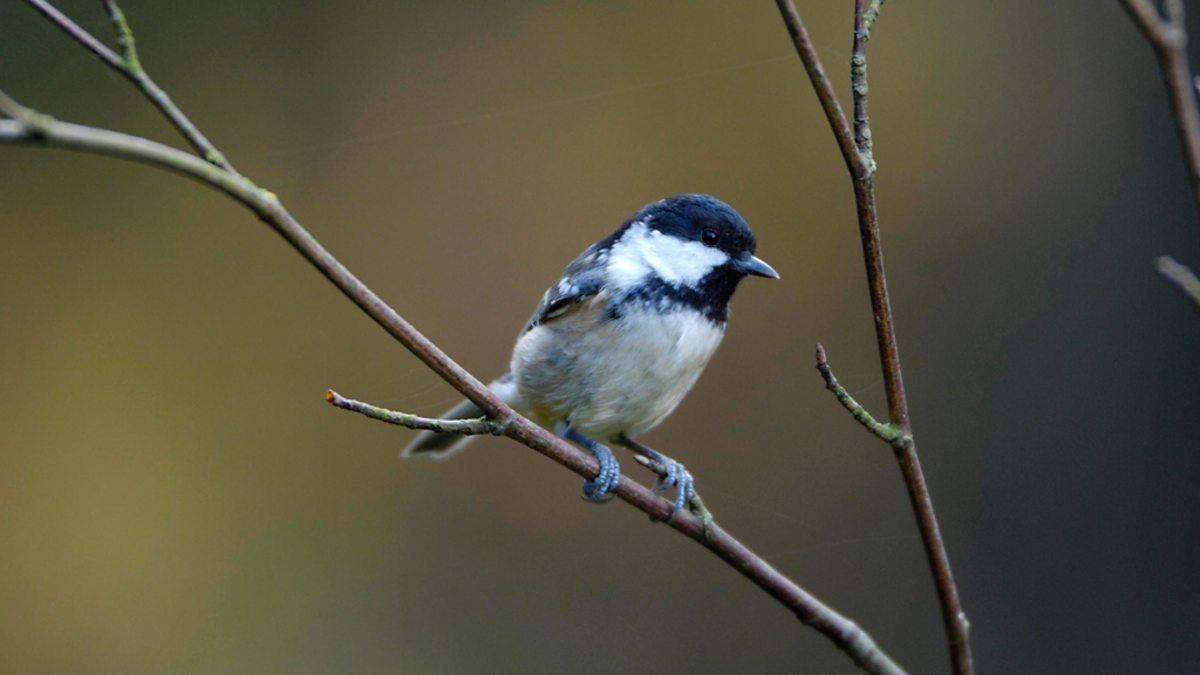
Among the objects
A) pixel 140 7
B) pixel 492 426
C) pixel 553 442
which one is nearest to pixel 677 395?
pixel 553 442

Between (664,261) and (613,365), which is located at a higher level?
(664,261)

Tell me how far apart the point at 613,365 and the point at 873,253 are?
1.18 meters

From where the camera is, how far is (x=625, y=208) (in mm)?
4070

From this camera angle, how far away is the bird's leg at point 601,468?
2049mm

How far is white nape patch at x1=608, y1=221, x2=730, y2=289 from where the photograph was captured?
249 cm

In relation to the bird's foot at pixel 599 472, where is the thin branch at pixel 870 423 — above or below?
above

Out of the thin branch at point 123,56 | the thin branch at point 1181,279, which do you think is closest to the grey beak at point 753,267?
the thin branch at point 1181,279

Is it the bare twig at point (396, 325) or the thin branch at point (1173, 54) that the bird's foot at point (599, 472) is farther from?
the thin branch at point (1173, 54)

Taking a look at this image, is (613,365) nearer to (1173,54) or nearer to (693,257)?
(693,257)

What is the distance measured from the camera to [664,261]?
251 centimetres

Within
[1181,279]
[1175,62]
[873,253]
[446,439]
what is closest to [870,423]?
[873,253]

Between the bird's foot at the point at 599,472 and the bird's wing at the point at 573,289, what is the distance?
30cm

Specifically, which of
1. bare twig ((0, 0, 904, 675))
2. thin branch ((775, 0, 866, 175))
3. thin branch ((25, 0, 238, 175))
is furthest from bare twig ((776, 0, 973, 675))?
thin branch ((25, 0, 238, 175))

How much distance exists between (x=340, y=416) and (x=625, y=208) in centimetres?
145
